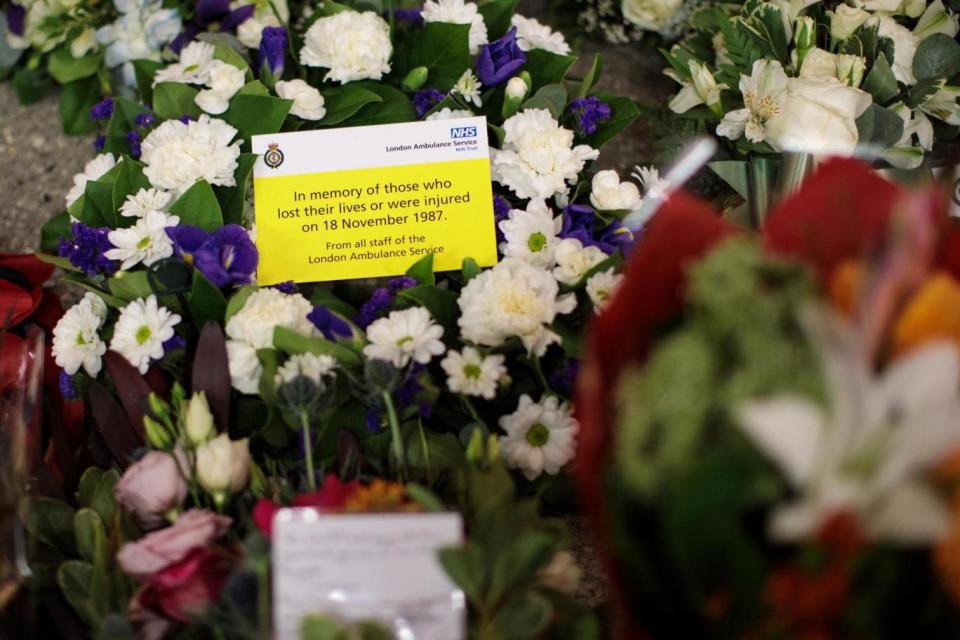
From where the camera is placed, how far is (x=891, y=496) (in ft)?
1.41

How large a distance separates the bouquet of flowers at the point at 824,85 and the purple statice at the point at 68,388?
2.72 ft

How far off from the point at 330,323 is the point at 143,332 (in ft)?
0.70

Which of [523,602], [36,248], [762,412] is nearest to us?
[762,412]

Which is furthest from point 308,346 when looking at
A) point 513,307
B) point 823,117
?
point 823,117

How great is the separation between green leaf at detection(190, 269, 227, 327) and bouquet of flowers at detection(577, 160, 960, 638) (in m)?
0.54

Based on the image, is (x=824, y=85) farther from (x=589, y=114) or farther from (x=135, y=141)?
(x=135, y=141)

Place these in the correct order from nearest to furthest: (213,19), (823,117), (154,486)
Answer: (154,486) < (823,117) < (213,19)

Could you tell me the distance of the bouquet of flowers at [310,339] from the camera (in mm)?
679

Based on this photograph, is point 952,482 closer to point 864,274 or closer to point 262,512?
point 864,274

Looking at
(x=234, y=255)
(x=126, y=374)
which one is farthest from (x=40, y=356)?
(x=234, y=255)

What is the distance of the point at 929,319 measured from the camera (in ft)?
1.53

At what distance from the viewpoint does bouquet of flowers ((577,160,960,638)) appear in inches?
16.7

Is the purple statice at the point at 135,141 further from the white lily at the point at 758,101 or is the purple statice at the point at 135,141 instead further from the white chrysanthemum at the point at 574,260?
the white lily at the point at 758,101

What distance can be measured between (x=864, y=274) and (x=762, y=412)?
118mm
